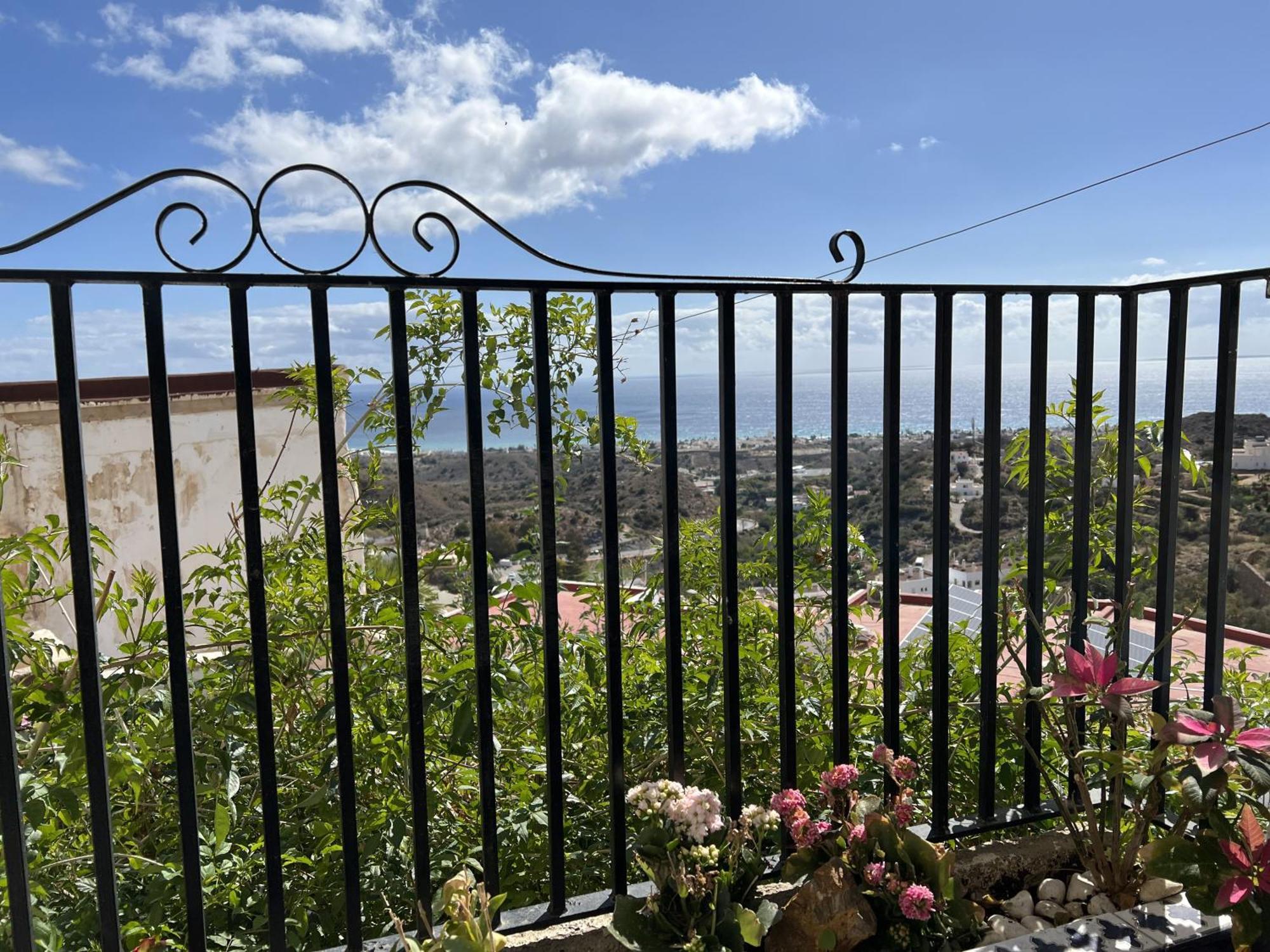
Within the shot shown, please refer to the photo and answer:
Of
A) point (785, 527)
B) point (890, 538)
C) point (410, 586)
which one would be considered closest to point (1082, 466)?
point (890, 538)

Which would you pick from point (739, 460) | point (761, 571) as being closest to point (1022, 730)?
point (761, 571)

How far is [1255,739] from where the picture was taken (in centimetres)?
135

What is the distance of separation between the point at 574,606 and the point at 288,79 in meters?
2.04

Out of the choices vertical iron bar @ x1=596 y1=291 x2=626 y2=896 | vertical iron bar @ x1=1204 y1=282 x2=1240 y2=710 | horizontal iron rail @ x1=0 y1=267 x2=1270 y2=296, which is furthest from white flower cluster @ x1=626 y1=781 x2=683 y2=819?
vertical iron bar @ x1=1204 y1=282 x2=1240 y2=710

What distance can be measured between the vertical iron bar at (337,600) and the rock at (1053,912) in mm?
1351

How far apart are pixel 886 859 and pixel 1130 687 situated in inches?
22.0

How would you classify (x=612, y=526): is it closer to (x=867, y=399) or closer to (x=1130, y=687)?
(x=867, y=399)

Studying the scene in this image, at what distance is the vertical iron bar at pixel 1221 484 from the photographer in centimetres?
174

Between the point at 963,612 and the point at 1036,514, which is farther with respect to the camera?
the point at 963,612

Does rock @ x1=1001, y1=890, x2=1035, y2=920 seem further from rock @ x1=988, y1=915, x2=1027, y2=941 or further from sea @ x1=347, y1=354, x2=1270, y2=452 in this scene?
sea @ x1=347, y1=354, x2=1270, y2=452

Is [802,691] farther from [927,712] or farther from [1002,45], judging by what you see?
[1002,45]

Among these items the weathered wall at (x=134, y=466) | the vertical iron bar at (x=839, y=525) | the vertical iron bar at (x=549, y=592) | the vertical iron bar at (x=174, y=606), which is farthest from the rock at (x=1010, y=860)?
the weathered wall at (x=134, y=466)

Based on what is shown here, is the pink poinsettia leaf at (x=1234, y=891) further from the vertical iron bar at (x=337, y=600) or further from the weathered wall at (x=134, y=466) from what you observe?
the weathered wall at (x=134, y=466)

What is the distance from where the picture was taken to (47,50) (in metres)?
2.43
